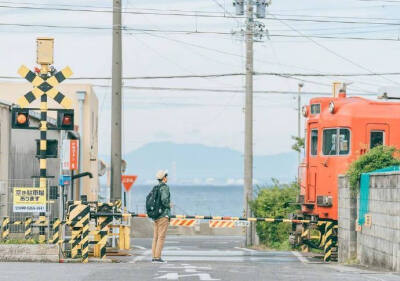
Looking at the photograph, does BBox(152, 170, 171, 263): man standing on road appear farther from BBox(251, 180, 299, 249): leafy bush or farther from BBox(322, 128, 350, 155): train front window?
BBox(251, 180, 299, 249): leafy bush

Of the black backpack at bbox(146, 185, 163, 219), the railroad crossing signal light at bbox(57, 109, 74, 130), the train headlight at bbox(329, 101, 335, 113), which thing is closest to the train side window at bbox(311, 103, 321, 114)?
the train headlight at bbox(329, 101, 335, 113)

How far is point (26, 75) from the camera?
2109cm

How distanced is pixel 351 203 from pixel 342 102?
3.98 m

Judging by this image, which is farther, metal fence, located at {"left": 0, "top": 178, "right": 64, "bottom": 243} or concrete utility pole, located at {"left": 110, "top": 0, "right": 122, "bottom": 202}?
concrete utility pole, located at {"left": 110, "top": 0, "right": 122, "bottom": 202}

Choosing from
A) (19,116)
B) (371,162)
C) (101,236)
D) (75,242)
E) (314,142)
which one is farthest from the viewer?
(314,142)

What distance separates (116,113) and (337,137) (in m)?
6.85

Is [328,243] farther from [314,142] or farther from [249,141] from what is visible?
[249,141]

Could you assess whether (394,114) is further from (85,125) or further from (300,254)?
(85,125)

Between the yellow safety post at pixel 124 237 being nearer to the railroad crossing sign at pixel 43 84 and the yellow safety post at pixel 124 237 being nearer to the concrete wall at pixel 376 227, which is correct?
the concrete wall at pixel 376 227

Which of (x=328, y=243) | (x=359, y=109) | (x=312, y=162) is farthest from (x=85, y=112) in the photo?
(x=328, y=243)

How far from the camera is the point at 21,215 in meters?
23.3

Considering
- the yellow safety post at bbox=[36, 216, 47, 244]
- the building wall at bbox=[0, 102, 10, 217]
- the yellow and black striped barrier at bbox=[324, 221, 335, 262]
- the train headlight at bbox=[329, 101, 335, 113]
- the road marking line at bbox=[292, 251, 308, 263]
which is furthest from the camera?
the building wall at bbox=[0, 102, 10, 217]

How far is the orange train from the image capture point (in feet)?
82.1

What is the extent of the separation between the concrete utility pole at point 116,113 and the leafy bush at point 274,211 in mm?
7335
